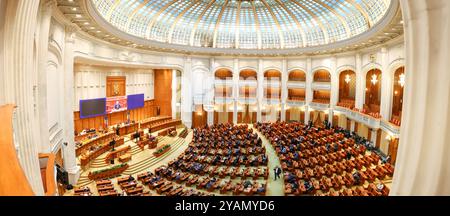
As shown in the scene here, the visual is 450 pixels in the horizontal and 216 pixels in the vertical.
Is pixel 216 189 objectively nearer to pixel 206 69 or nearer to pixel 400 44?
pixel 400 44

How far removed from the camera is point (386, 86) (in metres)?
18.3

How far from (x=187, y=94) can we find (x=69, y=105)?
1578 centimetres

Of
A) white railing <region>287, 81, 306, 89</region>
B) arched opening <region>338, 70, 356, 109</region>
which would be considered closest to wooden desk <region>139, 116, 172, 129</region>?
white railing <region>287, 81, 306, 89</region>

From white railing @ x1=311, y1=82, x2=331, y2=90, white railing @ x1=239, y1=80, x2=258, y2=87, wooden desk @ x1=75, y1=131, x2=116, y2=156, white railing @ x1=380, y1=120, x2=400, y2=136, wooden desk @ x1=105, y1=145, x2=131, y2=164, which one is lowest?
wooden desk @ x1=105, y1=145, x2=131, y2=164

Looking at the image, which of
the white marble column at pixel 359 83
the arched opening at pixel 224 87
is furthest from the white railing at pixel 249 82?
the white marble column at pixel 359 83

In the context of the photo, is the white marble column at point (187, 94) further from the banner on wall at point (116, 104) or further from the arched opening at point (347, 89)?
the arched opening at point (347, 89)

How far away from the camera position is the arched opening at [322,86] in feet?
89.0

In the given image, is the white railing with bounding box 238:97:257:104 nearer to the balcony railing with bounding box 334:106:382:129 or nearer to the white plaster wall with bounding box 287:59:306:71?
the white plaster wall with bounding box 287:59:306:71

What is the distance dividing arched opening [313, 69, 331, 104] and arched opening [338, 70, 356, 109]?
137 cm

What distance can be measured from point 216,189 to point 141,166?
6577 millimetres

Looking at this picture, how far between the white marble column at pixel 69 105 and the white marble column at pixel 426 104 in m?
14.3

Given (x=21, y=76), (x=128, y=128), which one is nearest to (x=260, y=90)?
(x=128, y=128)

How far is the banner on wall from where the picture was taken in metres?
22.1
